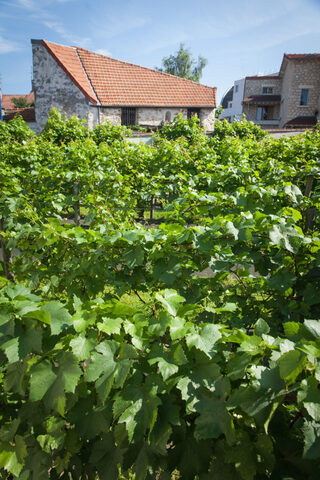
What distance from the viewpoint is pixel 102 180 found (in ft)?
13.6

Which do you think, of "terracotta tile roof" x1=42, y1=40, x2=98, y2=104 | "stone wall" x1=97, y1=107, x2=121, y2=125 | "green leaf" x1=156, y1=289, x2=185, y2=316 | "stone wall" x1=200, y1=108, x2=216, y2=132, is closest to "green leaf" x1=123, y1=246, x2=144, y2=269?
"green leaf" x1=156, y1=289, x2=185, y2=316

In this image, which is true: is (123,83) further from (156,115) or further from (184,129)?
(184,129)

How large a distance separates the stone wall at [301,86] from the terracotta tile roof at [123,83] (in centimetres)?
1063

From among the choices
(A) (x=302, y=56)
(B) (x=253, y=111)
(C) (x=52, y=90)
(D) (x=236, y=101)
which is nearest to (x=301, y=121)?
(A) (x=302, y=56)

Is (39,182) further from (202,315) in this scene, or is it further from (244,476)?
(244,476)

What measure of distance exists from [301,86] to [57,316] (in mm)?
34369

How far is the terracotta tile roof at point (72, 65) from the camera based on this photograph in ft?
62.2

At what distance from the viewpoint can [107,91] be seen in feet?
67.4

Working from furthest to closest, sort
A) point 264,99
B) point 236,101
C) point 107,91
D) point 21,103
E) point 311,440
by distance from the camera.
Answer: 1. point 236,101
2. point 21,103
3. point 264,99
4. point 107,91
5. point 311,440

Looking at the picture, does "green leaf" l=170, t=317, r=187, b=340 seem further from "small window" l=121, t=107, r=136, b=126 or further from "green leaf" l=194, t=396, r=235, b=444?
"small window" l=121, t=107, r=136, b=126

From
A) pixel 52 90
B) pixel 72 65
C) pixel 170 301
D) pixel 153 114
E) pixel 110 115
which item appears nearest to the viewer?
pixel 170 301

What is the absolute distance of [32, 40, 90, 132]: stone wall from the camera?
759 inches

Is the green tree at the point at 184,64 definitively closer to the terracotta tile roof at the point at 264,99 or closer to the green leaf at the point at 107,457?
the terracotta tile roof at the point at 264,99

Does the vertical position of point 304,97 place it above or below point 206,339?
above
